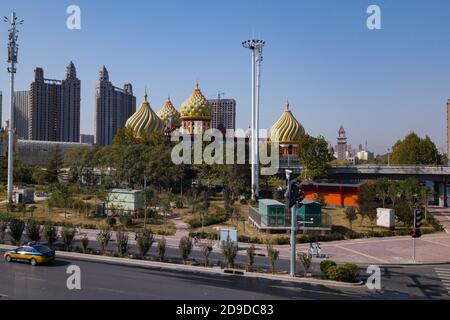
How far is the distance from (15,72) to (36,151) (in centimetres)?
5177

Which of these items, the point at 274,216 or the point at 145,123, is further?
the point at 145,123

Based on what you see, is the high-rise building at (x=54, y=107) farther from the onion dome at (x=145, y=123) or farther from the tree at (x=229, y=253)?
the tree at (x=229, y=253)

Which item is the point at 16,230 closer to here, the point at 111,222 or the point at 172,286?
the point at 111,222

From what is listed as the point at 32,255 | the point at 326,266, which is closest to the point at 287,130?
the point at 326,266

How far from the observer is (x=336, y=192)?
49.7 meters

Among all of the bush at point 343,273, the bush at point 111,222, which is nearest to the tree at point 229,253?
the bush at point 343,273

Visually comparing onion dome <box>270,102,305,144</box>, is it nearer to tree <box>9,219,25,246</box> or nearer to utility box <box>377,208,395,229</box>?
utility box <box>377,208,395,229</box>

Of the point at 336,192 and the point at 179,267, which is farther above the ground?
the point at 336,192

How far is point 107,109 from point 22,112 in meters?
24.8

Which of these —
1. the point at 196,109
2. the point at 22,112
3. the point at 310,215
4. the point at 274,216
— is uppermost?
the point at 22,112

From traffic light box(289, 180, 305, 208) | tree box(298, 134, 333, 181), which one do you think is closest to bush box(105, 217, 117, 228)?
traffic light box(289, 180, 305, 208)

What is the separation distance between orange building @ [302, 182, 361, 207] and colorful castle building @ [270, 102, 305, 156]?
23232 mm

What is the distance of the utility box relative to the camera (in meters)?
36.5

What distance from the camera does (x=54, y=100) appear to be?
12644 cm
